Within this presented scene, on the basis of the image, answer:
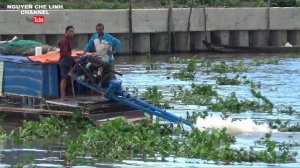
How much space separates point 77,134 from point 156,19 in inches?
856

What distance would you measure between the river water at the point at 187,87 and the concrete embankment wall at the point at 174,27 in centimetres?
118

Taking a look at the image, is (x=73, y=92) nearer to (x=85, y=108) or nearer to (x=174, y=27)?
(x=85, y=108)

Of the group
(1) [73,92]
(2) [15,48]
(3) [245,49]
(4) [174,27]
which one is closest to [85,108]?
(1) [73,92]

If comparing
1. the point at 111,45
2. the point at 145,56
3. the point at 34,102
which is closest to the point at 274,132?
the point at 111,45

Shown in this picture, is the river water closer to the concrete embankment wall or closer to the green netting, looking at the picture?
the concrete embankment wall

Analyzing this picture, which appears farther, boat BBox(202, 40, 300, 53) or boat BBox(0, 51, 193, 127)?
boat BBox(202, 40, 300, 53)

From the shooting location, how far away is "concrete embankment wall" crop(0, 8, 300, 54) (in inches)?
1463

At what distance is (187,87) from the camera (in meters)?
25.6

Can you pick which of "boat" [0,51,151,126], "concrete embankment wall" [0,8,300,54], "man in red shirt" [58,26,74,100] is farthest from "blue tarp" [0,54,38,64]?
"concrete embankment wall" [0,8,300,54]

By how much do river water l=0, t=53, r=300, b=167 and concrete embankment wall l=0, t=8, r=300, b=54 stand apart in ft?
3.87

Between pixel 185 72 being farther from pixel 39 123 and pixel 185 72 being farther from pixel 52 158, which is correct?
pixel 52 158

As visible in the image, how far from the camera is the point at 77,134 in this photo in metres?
17.3

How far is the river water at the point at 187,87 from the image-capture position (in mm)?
14664

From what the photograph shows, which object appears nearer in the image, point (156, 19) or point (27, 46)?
point (27, 46)
